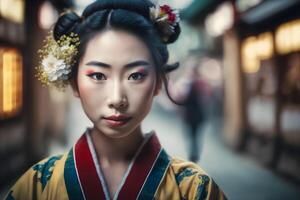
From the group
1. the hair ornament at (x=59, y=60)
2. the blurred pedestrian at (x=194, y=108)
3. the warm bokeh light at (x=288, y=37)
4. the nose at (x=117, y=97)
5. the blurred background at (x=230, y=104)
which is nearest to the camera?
the nose at (x=117, y=97)

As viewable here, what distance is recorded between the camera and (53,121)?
20.5 feet

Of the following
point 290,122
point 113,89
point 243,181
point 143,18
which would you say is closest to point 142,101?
point 113,89

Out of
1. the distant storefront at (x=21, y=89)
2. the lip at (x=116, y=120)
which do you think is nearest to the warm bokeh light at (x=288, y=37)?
the distant storefront at (x=21, y=89)

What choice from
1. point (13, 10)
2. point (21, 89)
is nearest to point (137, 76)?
point (21, 89)

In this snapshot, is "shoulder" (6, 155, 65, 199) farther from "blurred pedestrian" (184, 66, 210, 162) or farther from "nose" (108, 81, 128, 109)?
"blurred pedestrian" (184, 66, 210, 162)

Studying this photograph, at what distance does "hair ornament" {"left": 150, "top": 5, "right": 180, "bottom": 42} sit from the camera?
69.1 inches

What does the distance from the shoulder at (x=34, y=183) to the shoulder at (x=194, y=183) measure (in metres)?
0.54

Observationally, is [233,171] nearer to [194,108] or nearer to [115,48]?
[194,108]

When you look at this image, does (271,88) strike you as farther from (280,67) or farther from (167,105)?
(167,105)

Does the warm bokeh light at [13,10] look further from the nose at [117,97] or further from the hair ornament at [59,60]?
the nose at [117,97]

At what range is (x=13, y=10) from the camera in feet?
16.8

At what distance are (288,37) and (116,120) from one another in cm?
463

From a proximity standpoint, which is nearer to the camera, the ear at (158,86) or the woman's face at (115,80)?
the woman's face at (115,80)

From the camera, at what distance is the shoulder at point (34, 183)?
176 cm
